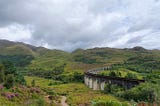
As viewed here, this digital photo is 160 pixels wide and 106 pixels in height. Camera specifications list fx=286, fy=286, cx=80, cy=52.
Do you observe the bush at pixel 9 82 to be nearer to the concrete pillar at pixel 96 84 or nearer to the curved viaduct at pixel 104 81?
the curved viaduct at pixel 104 81

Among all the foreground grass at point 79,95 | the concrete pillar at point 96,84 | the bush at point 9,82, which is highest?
→ the bush at point 9,82

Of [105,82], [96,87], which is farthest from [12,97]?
[96,87]

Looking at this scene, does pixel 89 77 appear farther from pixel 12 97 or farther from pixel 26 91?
pixel 12 97

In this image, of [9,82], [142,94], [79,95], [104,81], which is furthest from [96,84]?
[142,94]

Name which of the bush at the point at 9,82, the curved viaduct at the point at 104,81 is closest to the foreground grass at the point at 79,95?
the curved viaduct at the point at 104,81

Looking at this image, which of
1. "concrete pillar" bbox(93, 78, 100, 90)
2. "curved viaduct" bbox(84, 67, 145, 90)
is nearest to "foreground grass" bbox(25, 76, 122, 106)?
"concrete pillar" bbox(93, 78, 100, 90)

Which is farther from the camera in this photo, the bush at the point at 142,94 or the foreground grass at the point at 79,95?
the foreground grass at the point at 79,95

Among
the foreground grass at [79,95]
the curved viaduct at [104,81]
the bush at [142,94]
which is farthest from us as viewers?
the curved viaduct at [104,81]

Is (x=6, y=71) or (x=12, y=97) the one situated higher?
(x=6, y=71)

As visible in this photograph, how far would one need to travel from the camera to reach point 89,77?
12350 cm

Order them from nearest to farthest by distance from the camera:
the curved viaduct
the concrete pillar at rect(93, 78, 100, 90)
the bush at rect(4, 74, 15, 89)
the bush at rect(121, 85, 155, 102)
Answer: the bush at rect(121, 85, 155, 102), the bush at rect(4, 74, 15, 89), the curved viaduct, the concrete pillar at rect(93, 78, 100, 90)

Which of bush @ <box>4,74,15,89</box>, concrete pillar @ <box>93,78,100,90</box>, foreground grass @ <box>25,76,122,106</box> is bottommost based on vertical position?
foreground grass @ <box>25,76,122,106</box>

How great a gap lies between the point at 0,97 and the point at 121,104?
146 feet

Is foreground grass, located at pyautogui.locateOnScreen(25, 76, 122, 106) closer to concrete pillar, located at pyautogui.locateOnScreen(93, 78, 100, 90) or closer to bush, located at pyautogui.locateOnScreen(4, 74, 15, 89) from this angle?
concrete pillar, located at pyautogui.locateOnScreen(93, 78, 100, 90)
